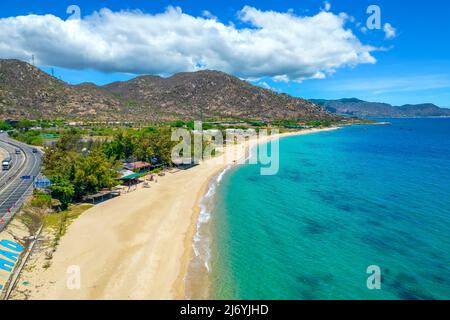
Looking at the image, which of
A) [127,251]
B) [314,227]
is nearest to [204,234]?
[127,251]

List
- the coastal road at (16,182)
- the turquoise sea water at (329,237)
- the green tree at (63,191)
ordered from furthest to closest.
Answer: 1. the green tree at (63,191)
2. the coastal road at (16,182)
3. the turquoise sea water at (329,237)

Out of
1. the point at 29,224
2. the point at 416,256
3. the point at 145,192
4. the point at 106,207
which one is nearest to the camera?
the point at 416,256

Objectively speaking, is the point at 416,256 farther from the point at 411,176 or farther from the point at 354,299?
the point at 411,176

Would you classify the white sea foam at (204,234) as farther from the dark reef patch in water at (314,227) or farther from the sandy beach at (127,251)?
the dark reef patch in water at (314,227)

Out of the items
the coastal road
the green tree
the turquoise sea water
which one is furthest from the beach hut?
the green tree

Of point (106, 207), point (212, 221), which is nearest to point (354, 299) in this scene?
point (212, 221)

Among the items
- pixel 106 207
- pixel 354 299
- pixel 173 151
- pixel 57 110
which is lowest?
pixel 354 299

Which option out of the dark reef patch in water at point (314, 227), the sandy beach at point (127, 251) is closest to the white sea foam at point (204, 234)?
the sandy beach at point (127, 251)
